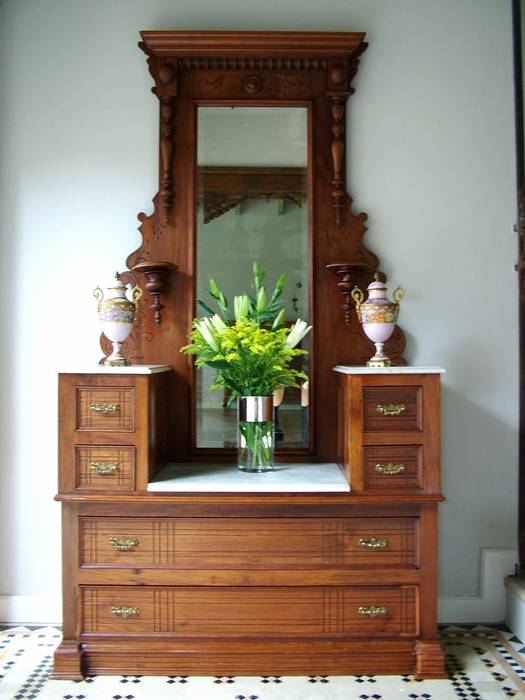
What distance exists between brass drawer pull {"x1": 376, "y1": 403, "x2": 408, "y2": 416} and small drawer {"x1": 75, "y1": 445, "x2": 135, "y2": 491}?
0.91m

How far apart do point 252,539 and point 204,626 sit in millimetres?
362

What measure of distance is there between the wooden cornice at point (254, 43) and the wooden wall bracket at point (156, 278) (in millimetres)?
916

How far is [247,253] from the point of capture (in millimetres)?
2828

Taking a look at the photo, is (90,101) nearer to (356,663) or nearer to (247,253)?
(247,253)

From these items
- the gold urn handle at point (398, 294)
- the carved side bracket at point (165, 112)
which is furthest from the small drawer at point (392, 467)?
the carved side bracket at point (165, 112)

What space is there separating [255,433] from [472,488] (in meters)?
1.06

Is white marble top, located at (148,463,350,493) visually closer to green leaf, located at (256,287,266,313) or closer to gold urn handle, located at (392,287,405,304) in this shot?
green leaf, located at (256,287,266,313)

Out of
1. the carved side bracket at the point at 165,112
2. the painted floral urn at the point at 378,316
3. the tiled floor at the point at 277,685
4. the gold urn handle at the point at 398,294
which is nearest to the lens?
the tiled floor at the point at 277,685

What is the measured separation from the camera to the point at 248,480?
242 centimetres

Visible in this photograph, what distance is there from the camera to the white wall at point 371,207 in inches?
113

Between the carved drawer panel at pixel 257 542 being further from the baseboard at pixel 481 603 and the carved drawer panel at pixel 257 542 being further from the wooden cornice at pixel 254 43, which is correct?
the wooden cornice at pixel 254 43

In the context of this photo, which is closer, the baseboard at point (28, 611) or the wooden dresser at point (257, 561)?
the wooden dresser at point (257, 561)

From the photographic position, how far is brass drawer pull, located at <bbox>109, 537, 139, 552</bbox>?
2.38m

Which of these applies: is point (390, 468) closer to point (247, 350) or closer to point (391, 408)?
point (391, 408)
